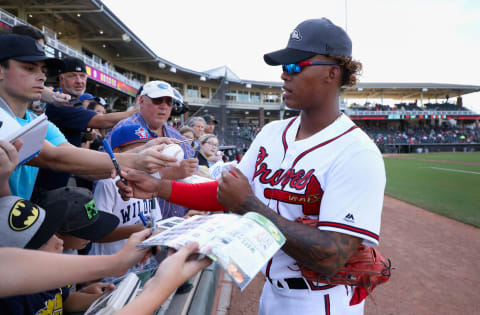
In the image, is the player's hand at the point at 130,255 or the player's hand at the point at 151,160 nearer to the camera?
the player's hand at the point at 130,255

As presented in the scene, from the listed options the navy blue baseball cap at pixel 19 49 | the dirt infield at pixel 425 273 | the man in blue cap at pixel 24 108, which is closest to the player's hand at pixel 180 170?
the man in blue cap at pixel 24 108

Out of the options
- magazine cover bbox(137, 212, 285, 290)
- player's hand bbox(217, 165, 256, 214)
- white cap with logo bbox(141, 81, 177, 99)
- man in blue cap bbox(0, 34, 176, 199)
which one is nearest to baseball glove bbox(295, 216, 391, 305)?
player's hand bbox(217, 165, 256, 214)

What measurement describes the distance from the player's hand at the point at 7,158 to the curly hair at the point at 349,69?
1421 mm

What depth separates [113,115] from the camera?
3.09m

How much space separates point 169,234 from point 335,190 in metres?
0.71

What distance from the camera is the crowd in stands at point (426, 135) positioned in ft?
115

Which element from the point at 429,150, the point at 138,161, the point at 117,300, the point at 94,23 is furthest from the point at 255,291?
the point at 429,150

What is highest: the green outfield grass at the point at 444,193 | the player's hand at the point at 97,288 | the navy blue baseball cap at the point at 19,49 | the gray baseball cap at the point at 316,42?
the navy blue baseball cap at the point at 19,49

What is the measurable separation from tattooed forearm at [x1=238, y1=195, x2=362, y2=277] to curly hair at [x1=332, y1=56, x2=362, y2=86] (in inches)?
32.7

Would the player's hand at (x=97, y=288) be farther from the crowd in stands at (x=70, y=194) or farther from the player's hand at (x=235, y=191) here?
the player's hand at (x=235, y=191)

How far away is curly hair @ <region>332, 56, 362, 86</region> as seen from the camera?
1.43 m

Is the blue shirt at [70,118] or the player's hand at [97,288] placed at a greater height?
the blue shirt at [70,118]

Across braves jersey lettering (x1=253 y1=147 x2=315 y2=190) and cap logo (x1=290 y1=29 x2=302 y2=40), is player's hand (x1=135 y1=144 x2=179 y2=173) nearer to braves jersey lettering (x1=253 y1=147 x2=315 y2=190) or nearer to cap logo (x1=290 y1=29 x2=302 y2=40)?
braves jersey lettering (x1=253 y1=147 x2=315 y2=190)

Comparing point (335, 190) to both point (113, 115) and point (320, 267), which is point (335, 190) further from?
point (113, 115)
